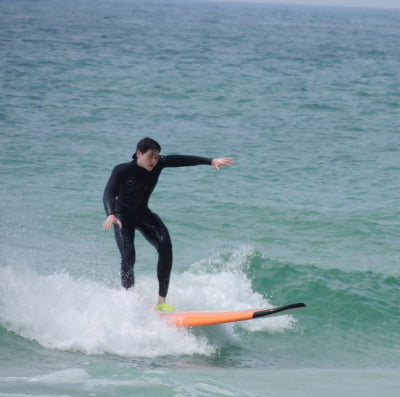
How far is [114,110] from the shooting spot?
23.2 metres

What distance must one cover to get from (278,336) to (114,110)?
15.4 metres

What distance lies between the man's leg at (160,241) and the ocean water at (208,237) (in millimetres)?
280

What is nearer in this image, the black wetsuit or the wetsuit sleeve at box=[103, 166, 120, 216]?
the wetsuit sleeve at box=[103, 166, 120, 216]

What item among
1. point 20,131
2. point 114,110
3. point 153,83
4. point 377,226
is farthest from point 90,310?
point 153,83

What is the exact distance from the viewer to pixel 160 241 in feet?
26.0

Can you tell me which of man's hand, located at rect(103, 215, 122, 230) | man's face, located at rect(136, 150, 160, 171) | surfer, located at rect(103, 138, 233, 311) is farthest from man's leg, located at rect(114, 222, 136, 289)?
man's face, located at rect(136, 150, 160, 171)

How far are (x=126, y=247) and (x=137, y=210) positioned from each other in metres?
0.36

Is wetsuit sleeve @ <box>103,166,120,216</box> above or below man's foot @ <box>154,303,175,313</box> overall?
above

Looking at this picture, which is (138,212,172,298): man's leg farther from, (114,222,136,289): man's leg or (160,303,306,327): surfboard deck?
(160,303,306,327): surfboard deck

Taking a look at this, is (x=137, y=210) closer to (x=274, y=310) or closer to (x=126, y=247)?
(x=126, y=247)

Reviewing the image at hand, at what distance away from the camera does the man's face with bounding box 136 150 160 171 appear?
7680 mm

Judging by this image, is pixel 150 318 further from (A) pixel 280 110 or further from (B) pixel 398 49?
(B) pixel 398 49

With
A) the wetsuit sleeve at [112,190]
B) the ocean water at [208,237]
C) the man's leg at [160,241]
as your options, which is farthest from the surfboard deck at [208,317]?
the wetsuit sleeve at [112,190]

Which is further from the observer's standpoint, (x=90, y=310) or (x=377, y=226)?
(x=377, y=226)
